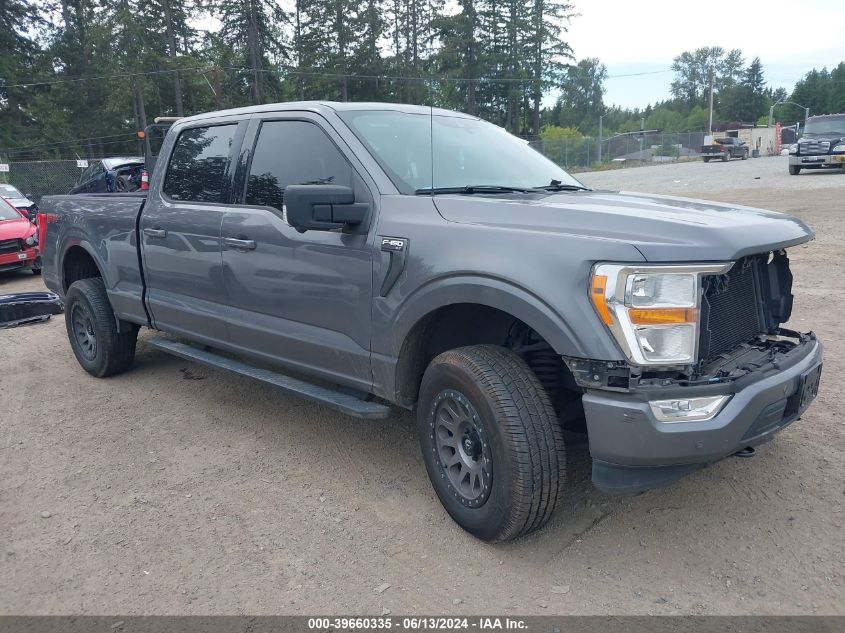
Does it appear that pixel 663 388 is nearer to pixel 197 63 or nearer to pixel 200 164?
pixel 200 164

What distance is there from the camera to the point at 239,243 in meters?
4.12

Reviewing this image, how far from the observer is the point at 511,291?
283 cm

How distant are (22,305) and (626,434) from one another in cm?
755

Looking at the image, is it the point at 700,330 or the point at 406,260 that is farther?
the point at 406,260

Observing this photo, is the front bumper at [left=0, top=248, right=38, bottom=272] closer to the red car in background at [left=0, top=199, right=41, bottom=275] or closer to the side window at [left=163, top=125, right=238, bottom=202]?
the red car in background at [left=0, top=199, right=41, bottom=275]

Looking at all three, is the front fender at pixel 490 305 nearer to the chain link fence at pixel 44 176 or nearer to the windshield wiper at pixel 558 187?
the windshield wiper at pixel 558 187

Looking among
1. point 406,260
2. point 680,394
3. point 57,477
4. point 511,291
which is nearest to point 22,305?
point 57,477

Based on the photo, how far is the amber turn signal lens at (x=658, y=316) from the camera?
2559mm

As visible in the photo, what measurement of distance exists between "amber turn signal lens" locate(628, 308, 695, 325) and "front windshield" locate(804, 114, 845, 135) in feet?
85.2

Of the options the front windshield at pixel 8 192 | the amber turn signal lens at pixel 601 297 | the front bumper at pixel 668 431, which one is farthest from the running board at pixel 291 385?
the front windshield at pixel 8 192

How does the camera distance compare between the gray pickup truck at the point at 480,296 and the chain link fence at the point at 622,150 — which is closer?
the gray pickup truck at the point at 480,296

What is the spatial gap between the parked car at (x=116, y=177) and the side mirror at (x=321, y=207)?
12.5m

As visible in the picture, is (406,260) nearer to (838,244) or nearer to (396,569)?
(396,569)

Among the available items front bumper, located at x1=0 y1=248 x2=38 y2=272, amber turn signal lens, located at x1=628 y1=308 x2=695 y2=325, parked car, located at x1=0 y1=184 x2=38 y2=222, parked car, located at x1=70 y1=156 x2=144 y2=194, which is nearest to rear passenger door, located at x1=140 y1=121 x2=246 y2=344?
amber turn signal lens, located at x1=628 y1=308 x2=695 y2=325
